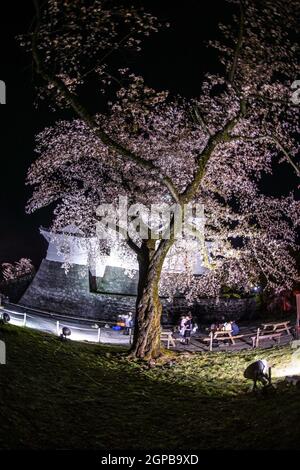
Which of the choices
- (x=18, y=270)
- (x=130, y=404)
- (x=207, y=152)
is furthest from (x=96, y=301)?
(x=130, y=404)

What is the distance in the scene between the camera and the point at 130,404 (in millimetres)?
8250

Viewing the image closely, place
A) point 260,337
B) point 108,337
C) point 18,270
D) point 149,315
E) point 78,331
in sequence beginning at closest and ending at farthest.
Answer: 1. point 149,315
2. point 260,337
3. point 108,337
4. point 78,331
5. point 18,270

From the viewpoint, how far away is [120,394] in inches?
349

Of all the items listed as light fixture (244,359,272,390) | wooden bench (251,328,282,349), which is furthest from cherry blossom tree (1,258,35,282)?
light fixture (244,359,272,390)

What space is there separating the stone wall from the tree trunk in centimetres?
1462

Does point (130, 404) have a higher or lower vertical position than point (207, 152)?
lower

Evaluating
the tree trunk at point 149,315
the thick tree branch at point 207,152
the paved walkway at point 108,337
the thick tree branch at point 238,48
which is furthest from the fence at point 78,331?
the thick tree branch at point 238,48

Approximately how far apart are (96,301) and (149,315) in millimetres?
16059

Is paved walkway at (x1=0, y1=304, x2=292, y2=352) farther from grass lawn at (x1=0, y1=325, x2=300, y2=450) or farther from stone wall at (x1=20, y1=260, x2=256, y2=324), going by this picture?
grass lawn at (x1=0, y1=325, x2=300, y2=450)

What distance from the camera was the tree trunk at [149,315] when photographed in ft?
40.5

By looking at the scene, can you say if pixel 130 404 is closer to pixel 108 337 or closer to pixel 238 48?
pixel 238 48

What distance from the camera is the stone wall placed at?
27.2 metres
